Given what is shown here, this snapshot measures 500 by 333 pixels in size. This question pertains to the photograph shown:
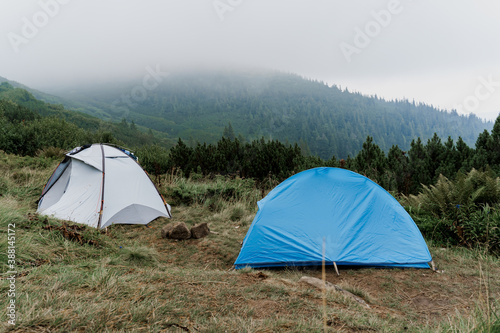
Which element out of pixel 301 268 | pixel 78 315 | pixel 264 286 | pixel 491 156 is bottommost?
pixel 301 268

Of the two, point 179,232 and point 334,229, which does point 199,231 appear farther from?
point 334,229

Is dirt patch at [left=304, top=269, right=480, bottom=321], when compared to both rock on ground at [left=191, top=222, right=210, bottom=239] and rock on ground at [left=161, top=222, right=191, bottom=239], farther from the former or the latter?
rock on ground at [left=161, top=222, right=191, bottom=239]

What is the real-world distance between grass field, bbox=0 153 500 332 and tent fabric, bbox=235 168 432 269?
0.22 meters

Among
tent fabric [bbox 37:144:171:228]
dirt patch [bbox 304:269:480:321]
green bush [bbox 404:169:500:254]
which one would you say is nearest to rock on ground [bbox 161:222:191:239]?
tent fabric [bbox 37:144:171:228]

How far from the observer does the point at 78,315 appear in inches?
74.3

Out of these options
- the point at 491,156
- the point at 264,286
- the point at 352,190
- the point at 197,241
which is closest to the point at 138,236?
the point at 197,241

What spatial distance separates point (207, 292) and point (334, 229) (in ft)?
8.39

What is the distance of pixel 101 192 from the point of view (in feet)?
21.9

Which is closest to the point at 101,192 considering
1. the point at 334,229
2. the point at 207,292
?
the point at 207,292

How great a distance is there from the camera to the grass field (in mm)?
1947

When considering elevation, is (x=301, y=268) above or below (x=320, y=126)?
below

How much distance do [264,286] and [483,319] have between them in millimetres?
1800

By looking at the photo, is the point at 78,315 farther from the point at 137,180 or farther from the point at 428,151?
the point at 428,151

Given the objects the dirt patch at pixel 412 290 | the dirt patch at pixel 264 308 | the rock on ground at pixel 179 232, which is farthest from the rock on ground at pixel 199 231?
the dirt patch at pixel 264 308
